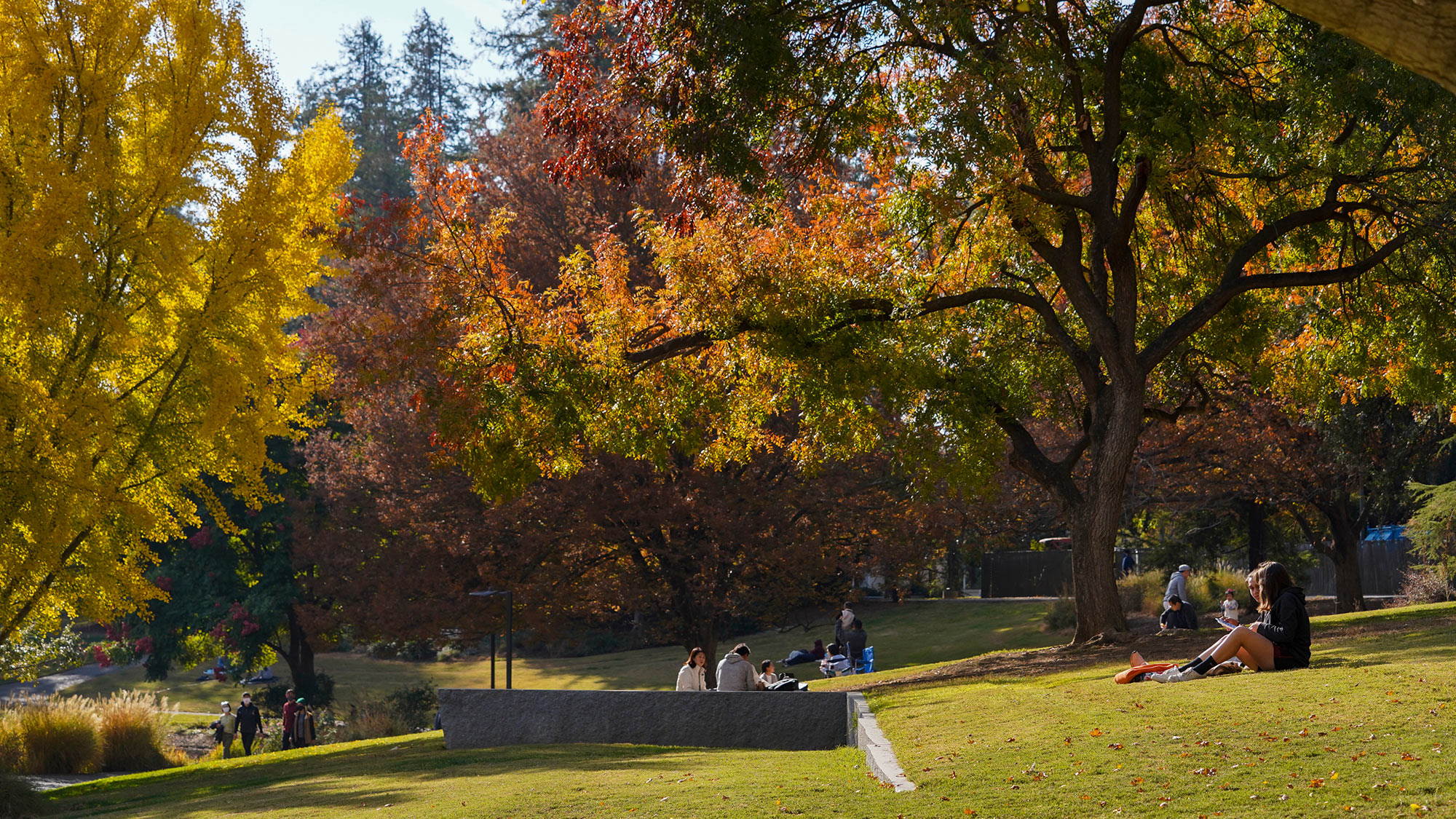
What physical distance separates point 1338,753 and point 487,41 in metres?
56.3

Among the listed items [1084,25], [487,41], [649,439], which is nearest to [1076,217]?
[1084,25]

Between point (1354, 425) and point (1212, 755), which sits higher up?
point (1354, 425)

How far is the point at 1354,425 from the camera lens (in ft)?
81.8

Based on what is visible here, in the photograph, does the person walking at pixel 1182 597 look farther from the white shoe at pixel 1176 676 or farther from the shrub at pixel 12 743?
the shrub at pixel 12 743

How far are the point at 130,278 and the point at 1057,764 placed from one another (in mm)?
12572

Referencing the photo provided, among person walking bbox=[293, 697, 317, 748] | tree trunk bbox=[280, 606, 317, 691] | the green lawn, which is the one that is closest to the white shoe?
the green lawn

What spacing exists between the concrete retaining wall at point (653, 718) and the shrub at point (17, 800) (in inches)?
196

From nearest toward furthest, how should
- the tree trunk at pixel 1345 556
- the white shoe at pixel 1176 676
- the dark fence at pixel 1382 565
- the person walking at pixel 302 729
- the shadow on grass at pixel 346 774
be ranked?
the white shoe at pixel 1176 676, the shadow on grass at pixel 346 774, the person walking at pixel 302 729, the tree trunk at pixel 1345 556, the dark fence at pixel 1382 565

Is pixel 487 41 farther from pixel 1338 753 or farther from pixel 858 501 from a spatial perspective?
pixel 1338 753

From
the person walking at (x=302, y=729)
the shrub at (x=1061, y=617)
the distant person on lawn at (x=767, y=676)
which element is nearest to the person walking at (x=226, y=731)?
the person walking at (x=302, y=729)

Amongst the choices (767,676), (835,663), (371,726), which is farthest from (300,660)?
(767,676)

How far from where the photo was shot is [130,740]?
73.2ft

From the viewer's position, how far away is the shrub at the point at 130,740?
22.1 m

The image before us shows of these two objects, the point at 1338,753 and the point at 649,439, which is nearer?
the point at 1338,753
